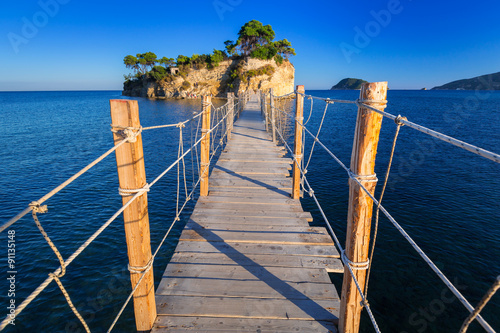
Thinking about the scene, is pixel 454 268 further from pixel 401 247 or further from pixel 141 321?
pixel 141 321

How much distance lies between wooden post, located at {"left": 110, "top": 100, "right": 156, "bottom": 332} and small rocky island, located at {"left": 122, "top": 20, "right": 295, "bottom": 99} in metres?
59.7

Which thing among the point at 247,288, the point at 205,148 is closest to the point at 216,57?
the point at 205,148

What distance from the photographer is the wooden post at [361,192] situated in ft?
6.47

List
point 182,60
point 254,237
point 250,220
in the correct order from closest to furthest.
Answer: point 254,237 < point 250,220 < point 182,60

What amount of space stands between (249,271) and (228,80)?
2619 inches

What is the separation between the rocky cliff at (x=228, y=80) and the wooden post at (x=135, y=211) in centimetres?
5952

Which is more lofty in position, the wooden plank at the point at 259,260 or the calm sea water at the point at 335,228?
the wooden plank at the point at 259,260

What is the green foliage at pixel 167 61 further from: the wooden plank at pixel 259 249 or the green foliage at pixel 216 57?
the wooden plank at pixel 259 249

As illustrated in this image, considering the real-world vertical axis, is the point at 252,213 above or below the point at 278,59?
below

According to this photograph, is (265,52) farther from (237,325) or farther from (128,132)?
(237,325)

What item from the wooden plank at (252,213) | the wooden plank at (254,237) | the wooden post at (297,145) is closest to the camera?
the wooden plank at (254,237)

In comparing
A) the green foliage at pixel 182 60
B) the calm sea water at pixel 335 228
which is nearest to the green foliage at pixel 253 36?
the green foliage at pixel 182 60

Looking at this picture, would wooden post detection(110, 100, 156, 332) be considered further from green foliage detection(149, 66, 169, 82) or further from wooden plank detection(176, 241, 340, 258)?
green foliage detection(149, 66, 169, 82)

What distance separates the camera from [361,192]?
2.10 meters
